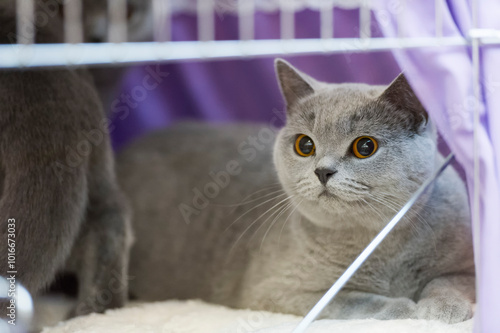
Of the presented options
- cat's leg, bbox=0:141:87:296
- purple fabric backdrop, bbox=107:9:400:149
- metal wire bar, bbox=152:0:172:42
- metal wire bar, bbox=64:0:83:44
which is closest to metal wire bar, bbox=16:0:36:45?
metal wire bar, bbox=64:0:83:44

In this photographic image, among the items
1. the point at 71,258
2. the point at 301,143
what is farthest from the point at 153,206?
the point at 301,143

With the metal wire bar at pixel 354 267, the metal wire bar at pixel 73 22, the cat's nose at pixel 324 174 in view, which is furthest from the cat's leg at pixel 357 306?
the metal wire bar at pixel 73 22

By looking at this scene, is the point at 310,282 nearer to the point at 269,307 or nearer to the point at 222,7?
the point at 269,307

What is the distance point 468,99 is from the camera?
1079 mm

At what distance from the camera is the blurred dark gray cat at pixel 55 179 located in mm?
1238

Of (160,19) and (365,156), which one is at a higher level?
(160,19)

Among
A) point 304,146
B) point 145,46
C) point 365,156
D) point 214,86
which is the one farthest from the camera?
point 214,86

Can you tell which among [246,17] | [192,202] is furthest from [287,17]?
[192,202]

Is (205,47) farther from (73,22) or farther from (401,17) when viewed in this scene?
(73,22)

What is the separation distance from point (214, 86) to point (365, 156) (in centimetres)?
112

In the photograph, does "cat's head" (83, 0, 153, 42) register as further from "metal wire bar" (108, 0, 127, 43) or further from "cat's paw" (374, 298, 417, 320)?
"cat's paw" (374, 298, 417, 320)

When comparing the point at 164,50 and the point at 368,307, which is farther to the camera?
the point at 368,307

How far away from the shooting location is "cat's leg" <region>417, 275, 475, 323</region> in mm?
1162

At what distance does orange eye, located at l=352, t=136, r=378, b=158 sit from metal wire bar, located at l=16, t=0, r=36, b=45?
0.82 m
